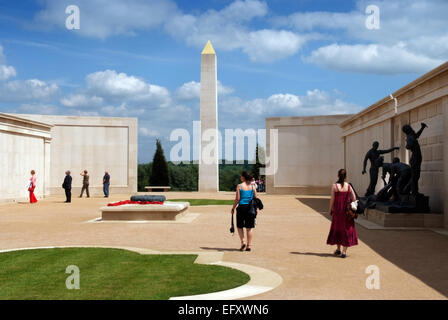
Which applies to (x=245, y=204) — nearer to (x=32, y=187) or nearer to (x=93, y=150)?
(x=32, y=187)

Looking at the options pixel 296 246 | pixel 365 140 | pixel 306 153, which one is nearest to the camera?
pixel 296 246

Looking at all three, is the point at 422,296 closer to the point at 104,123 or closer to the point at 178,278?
the point at 178,278

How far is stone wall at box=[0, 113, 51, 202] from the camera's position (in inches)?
1037

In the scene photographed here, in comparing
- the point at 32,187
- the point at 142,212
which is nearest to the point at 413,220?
the point at 142,212

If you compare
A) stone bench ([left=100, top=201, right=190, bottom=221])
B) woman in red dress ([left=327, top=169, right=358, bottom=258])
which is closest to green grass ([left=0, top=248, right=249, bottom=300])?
woman in red dress ([left=327, top=169, right=358, bottom=258])

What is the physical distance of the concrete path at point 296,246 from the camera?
7230mm

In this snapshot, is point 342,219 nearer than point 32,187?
Yes

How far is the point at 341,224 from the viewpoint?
10219 mm

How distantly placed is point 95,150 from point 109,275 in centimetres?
3068

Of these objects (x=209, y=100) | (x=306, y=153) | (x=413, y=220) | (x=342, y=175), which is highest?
(x=209, y=100)

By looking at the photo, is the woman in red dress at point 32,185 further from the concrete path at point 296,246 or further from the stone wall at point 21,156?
the concrete path at point 296,246

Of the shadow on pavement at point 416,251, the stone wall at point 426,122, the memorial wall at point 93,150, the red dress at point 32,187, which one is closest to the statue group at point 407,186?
the stone wall at point 426,122

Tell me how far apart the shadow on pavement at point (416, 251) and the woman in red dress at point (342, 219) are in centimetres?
86
